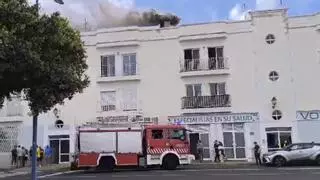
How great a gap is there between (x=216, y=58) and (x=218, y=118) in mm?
4608

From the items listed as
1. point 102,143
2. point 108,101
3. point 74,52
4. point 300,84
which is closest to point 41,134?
point 108,101

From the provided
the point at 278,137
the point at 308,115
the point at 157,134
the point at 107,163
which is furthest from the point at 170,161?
the point at 308,115

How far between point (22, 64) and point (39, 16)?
1.98 meters

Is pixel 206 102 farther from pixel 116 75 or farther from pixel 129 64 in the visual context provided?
pixel 116 75

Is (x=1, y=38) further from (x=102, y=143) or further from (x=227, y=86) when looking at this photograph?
(x=227, y=86)

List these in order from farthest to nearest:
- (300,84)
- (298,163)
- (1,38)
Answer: (300,84) → (298,163) → (1,38)

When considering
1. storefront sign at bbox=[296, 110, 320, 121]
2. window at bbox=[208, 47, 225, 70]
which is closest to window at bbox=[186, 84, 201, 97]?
window at bbox=[208, 47, 225, 70]

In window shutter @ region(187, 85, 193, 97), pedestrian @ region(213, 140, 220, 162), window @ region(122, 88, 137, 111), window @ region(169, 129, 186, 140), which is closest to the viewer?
window @ region(169, 129, 186, 140)

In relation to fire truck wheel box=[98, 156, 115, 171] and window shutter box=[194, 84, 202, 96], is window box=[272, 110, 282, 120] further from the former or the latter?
fire truck wheel box=[98, 156, 115, 171]

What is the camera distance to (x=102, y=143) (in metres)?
32.5

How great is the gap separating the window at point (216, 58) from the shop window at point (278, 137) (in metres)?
6.05

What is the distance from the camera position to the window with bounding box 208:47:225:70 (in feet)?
140

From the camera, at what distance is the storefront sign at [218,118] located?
41.3m

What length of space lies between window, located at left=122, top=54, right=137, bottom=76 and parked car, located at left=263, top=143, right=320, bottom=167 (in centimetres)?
1422
